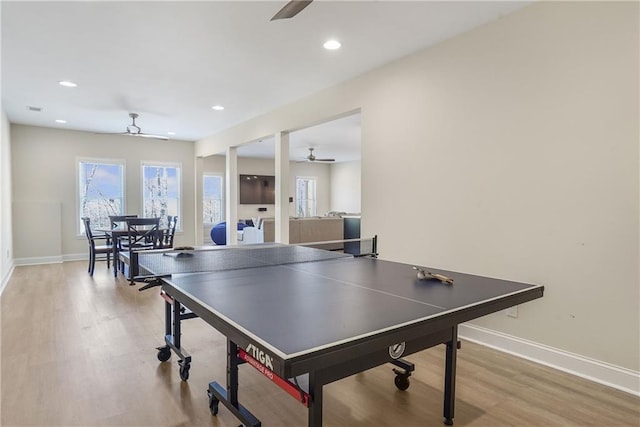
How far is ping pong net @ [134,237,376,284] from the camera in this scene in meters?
2.12

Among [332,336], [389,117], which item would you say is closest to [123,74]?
[389,117]

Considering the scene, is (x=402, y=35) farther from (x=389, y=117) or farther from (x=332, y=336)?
(x=332, y=336)

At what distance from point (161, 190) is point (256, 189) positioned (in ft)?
10.8

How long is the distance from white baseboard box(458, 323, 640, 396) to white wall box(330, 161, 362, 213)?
8.95 m

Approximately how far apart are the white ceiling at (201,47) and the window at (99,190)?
92.9 inches

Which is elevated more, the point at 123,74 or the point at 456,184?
the point at 123,74

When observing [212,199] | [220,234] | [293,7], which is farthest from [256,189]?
[293,7]

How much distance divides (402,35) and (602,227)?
2059 mm

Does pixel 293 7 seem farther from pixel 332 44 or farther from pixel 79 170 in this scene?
pixel 79 170

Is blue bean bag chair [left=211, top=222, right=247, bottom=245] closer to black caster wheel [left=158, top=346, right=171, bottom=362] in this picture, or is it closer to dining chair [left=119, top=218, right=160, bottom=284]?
dining chair [left=119, top=218, right=160, bottom=284]

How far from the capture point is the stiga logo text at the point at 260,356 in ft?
3.35

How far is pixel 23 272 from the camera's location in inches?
234

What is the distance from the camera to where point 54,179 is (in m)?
7.14

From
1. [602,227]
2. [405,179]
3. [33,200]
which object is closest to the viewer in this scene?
[602,227]
